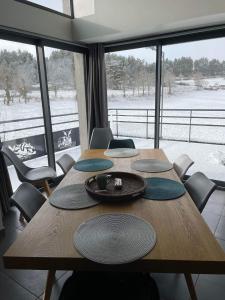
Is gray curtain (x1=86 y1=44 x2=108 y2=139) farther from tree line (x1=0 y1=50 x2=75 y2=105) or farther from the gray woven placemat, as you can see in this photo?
the gray woven placemat

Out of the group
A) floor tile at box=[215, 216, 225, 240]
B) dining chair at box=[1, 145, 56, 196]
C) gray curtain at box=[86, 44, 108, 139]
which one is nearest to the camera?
floor tile at box=[215, 216, 225, 240]

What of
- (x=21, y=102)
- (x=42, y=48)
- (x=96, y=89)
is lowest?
(x=21, y=102)

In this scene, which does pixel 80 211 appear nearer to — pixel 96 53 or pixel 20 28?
A: pixel 20 28

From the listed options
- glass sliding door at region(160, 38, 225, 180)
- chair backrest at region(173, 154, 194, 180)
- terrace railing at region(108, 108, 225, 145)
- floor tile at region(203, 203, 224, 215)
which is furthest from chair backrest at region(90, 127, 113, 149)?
terrace railing at region(108, 108, 225, 145)

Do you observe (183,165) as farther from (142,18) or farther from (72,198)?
(142,18)

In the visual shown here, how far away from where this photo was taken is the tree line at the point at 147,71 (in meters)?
3.50

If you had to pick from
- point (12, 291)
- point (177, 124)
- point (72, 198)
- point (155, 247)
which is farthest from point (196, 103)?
point (12, 291)

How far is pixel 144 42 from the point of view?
342 cm

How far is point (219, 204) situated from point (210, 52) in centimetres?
224

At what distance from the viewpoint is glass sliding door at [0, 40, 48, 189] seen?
9.70ft

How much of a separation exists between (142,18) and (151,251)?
2847 mm

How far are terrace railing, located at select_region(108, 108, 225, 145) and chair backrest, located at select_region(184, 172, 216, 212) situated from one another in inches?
129

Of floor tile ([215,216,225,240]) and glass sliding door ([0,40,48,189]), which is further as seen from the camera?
glass sliding door ([0,40,48,189])

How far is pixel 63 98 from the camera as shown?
4.14 meters
